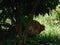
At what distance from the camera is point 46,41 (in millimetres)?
5801

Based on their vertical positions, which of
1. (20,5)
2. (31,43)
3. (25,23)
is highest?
(20,5)

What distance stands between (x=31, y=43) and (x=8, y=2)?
1.68 meters

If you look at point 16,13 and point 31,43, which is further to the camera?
point 31,43

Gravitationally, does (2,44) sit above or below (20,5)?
below

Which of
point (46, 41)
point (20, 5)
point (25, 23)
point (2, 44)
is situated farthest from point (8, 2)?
point (46, 41)

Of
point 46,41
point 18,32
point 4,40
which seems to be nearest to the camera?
point 18,32

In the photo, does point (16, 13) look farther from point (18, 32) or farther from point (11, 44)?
point (11, 44)

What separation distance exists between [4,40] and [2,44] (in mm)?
259

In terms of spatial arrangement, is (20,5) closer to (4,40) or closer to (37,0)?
(37,0)

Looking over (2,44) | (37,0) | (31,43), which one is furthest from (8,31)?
(37,0)

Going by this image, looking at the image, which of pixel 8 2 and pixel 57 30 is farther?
pixel 57 30

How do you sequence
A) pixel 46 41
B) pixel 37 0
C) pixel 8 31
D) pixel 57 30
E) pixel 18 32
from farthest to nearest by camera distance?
pixel 57 30
pixel 46 41
pixel 8 31
pixel 18 32
pixel 37 0

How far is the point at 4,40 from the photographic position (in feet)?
17.7

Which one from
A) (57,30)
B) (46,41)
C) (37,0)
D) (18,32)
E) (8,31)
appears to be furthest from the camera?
(57,30)
